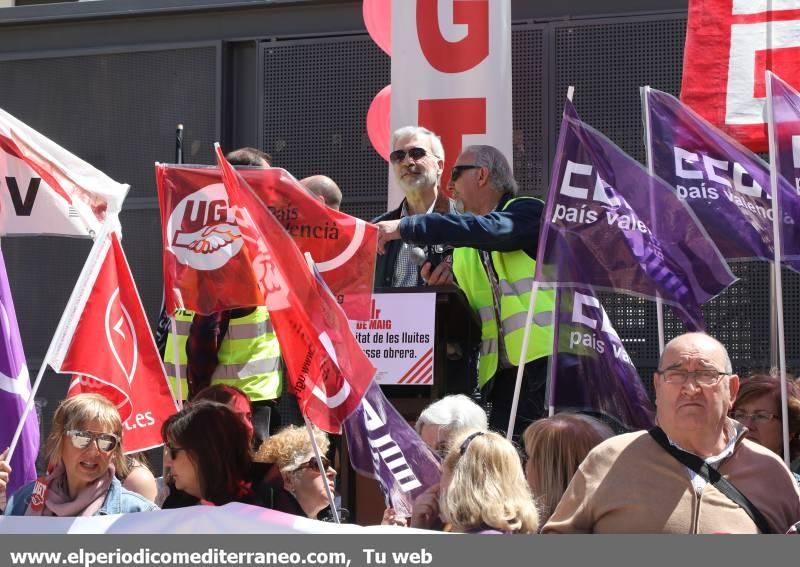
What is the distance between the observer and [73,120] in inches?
403

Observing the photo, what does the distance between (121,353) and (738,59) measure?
11.6 feet

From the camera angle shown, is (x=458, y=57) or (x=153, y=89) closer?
(x=458, y=57)

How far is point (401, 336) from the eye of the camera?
622 centimetres

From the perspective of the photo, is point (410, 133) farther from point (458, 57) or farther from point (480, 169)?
point (458, 57)

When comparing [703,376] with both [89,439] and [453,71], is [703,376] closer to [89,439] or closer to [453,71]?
Answer: [89,439]

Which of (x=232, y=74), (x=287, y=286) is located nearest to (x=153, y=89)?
(x=232, y=74)

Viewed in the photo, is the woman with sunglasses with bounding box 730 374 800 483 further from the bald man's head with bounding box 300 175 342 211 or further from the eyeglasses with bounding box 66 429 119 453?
the eyeglasses with bounding box 66 429 119 453

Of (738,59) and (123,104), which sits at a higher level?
(123,104)

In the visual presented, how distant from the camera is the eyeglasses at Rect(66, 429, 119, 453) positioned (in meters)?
5.55

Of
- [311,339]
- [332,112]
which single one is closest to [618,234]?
[311,339]

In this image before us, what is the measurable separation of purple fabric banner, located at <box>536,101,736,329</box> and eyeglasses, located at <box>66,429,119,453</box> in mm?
1845

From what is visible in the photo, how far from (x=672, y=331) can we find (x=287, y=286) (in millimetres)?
3906

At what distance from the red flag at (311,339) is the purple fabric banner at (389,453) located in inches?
4.0
